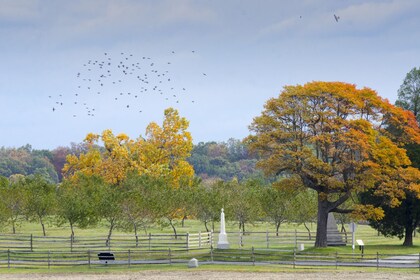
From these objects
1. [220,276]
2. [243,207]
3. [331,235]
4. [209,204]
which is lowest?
[220,276]

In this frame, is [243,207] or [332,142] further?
[243,207]

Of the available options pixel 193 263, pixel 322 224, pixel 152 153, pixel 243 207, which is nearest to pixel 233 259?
pixel 193 263

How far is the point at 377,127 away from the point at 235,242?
74.2 feet

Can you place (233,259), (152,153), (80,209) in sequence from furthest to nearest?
(152,153), (80,209), (233,259)

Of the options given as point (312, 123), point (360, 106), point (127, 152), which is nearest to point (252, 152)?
point (312, 123)

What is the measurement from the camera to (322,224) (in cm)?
6312

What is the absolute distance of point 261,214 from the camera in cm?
8412

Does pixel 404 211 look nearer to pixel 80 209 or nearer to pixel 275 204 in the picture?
pixel 275 204

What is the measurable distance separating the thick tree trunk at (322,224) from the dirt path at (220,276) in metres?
14.8

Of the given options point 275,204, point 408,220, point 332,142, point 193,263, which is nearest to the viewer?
point 193,263

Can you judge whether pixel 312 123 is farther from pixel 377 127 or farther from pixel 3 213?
pixel 3 213

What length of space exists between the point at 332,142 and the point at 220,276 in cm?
1880

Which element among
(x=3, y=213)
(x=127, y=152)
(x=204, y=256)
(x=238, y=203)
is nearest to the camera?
(x=204, y=256)

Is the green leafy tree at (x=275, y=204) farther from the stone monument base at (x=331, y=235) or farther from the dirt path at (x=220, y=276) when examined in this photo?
the dirt path at (x=220, y=276)
